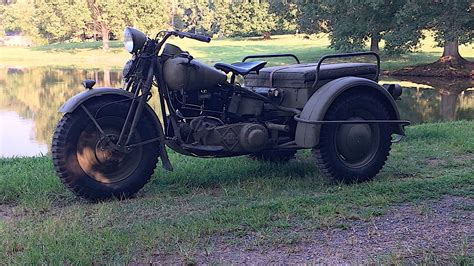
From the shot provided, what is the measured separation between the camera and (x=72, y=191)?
16.8 ft

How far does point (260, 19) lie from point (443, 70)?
38.0 metres

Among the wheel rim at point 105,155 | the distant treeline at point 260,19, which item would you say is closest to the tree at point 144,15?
the distant treeline at point 260,19

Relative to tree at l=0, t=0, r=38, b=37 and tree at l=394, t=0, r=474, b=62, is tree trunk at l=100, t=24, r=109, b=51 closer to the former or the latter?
tree at l=0, t=0, r=38, b=37

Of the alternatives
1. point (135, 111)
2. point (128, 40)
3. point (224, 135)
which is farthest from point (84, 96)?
point (224, 135)

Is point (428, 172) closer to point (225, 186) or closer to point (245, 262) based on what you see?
point (225, 186)

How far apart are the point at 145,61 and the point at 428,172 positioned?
3.31 metres

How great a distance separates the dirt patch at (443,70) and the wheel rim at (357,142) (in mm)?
21048

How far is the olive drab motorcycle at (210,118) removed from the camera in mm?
5203

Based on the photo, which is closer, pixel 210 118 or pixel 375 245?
pixel 375 245

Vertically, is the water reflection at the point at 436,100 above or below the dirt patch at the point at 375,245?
below

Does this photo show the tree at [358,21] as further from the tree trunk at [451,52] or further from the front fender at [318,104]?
the front fender at [318,104]

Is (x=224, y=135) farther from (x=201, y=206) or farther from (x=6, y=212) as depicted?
(x=6, y=212)

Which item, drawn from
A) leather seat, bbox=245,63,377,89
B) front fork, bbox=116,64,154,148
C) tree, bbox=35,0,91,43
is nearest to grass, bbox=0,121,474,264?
front fork, bbox=116,64,154,148

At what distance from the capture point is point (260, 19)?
62438mm
